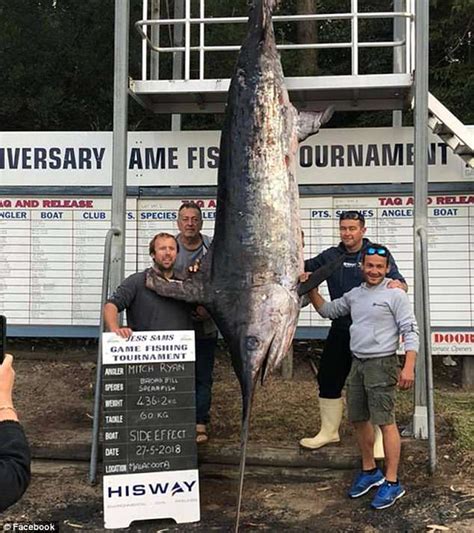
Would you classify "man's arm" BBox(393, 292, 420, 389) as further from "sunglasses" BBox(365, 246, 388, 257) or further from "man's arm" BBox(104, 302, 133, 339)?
"man's arm" BBox(104, 302, 133, 339)

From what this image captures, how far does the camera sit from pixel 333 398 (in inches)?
190

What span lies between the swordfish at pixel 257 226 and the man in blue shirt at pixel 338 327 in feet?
2.95

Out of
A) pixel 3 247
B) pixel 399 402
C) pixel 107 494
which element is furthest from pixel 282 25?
pixel 107 494

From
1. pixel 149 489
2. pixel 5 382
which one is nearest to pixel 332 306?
pixel 149 489

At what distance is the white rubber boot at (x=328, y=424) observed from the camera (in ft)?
15.9

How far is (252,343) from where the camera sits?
343 centimetres

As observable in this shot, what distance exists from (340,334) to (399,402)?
5.45ft

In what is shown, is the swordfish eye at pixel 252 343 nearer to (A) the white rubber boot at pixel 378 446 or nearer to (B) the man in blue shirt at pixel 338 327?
(B) the man in blue shirt at pixel 338 327

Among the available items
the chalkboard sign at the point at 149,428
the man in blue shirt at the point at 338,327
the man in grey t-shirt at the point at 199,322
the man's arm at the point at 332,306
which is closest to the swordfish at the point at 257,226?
the chalkboard sign at the point at 149,428

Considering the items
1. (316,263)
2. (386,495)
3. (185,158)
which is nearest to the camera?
(386,495)

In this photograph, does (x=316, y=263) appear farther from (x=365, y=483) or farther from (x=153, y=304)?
(x=365, y=483)

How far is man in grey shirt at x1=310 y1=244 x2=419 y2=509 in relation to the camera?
4.07m

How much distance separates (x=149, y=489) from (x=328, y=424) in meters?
1.38

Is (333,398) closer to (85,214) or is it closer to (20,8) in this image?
(85,214)
